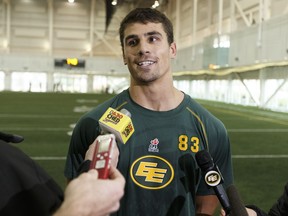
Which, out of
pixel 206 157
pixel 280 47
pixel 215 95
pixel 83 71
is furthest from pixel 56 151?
pixel 83 71

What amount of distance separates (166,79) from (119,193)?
1.43 m

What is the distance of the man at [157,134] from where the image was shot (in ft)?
7.13

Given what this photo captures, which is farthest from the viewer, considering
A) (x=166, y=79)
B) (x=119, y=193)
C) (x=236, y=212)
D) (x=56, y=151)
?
(x=56, y=151)

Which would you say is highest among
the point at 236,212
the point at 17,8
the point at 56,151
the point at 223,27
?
the point at 17,8

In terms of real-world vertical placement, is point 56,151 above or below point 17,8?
below

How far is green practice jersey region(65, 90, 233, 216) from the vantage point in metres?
2.17

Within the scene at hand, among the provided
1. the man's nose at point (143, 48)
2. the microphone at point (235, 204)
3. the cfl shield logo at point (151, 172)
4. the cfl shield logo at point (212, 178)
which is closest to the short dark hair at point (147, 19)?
the man's nose at point (143, 48)

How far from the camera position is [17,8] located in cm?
3944

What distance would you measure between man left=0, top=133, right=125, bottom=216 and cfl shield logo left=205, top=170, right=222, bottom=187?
1.72 ft

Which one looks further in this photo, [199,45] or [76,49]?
[76,49]

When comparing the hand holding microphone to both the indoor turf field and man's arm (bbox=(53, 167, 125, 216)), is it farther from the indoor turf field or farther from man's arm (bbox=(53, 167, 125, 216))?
the indoor turf field

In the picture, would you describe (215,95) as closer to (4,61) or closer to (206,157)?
(4,61)

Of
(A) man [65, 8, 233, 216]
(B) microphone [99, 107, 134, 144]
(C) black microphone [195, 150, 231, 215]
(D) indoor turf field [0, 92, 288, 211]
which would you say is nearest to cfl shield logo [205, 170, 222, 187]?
(C) black microphone [195, 150, 231, 215]

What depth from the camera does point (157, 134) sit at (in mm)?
2229
